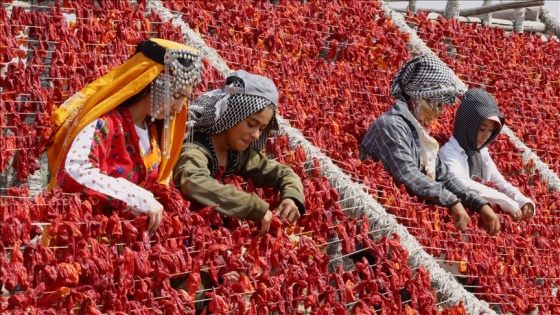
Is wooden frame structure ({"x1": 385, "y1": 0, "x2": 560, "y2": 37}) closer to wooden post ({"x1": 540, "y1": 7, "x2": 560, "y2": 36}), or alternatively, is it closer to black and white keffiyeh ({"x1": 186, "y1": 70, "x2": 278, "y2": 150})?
wooden post ({"x1": 540, "y1": 7, "x2": 560, "y2": 36})

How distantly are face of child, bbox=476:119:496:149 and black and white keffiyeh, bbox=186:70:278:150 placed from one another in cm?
179

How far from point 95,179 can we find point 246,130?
85 centimetres

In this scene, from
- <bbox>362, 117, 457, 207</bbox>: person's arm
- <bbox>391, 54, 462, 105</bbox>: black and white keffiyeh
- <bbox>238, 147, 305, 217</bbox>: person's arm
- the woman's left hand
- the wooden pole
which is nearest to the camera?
the woman's left hand

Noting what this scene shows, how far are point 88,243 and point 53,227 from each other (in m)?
0.15

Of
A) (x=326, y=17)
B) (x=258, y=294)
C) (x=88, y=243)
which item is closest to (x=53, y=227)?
(x=88, y=243)

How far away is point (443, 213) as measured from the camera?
6035 mm

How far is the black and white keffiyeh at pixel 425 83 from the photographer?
626 cm

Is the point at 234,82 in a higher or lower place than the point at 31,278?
higher

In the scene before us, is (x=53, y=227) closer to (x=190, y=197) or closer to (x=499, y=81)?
(x=190, y=197)

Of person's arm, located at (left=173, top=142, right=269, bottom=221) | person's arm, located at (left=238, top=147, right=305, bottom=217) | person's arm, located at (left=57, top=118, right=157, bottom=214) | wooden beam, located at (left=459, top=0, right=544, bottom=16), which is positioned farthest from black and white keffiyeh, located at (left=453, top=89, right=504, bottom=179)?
wooden beam, located at (left=459, top=0, right=544, bottom=16)

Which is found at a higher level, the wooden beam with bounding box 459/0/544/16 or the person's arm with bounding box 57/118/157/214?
the person's arm with bounding box 57/118/157/214

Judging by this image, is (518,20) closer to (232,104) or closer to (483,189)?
(483,189)

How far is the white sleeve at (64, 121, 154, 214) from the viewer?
4.58 meters

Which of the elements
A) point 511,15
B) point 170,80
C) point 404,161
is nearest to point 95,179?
point 170,80
